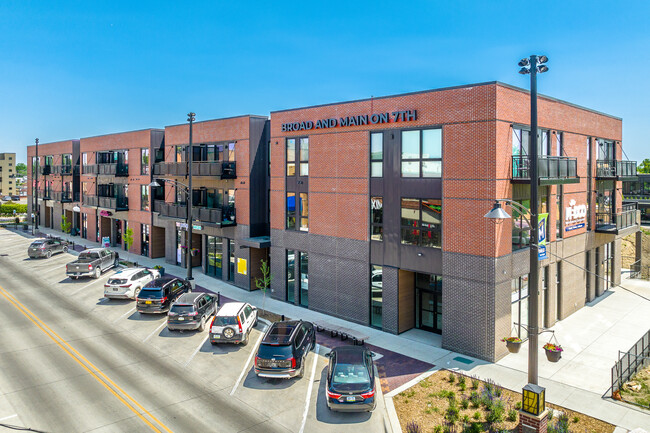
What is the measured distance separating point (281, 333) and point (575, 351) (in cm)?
1335

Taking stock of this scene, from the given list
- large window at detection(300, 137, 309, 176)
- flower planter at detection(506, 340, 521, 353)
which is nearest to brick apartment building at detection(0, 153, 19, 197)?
large window at detection(300, 137, 309, 176)

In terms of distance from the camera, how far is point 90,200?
5047 centimetres

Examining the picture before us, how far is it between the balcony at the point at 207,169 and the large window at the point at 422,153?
14632 mm

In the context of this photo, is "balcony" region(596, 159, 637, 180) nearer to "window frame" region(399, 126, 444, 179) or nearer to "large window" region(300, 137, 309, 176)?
"window frame" region(399, 126, 444, 179)

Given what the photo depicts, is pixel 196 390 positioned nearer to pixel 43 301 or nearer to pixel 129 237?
pixel 43 301

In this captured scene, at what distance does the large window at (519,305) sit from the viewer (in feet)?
68.1

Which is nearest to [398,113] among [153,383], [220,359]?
[220,359]

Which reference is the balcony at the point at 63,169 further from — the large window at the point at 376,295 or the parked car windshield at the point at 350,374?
the parked car windshield at the point at 350,374

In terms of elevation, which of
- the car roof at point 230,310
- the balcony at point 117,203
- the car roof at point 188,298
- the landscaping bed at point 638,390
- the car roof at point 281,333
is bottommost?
the landscaping bed at point 638,390

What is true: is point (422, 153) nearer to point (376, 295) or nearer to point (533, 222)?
point (376, 295)

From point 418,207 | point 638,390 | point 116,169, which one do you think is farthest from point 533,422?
point 116,169

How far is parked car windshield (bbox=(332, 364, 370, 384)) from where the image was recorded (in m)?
14.5

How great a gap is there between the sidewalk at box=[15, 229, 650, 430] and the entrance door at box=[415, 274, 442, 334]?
2.42 feet

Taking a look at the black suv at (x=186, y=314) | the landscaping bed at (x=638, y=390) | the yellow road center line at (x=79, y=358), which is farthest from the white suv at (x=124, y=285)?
the landscaping bed at (x=638, y=390)
